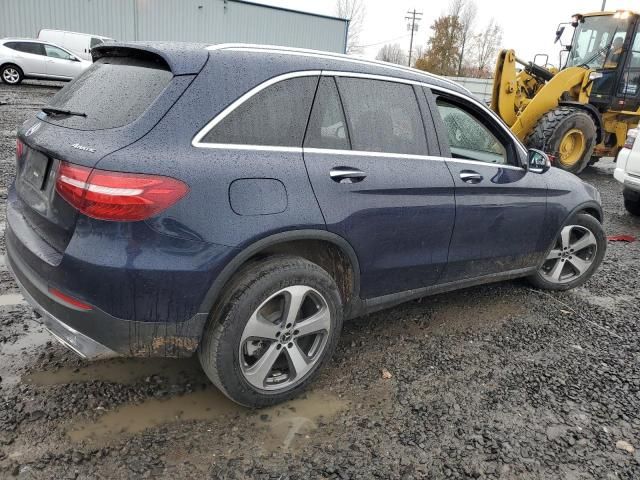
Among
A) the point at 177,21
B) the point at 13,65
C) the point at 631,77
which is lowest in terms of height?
the point at 13,65

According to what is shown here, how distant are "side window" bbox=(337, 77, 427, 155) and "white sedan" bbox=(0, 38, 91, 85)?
17.3 m

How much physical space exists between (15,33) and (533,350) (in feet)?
88.6

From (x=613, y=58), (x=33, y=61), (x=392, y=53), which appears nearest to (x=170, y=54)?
(x=613, y=58)

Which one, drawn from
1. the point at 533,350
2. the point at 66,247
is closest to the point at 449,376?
the point at 533,350

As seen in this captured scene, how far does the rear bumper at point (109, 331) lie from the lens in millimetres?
2287

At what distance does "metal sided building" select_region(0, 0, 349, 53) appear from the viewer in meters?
23.6

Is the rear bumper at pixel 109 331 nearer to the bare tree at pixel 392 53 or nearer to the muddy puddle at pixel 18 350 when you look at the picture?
the muddy puddle at pixel 18 350

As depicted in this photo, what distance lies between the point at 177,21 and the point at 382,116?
2727 centimetres

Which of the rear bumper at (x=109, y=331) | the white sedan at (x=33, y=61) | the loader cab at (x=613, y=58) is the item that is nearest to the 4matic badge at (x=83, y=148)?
the rear bumper at (x=109, y=331)

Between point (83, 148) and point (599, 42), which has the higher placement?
point (599, 42)

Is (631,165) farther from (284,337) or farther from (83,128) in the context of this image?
(83,128)

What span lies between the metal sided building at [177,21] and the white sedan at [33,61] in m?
6.74

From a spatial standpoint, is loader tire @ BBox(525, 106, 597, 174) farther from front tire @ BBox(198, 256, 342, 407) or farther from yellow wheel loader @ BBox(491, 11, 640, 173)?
front tire @ BBox(198, 256, 342, 407)

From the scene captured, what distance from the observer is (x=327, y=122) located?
2.78m
